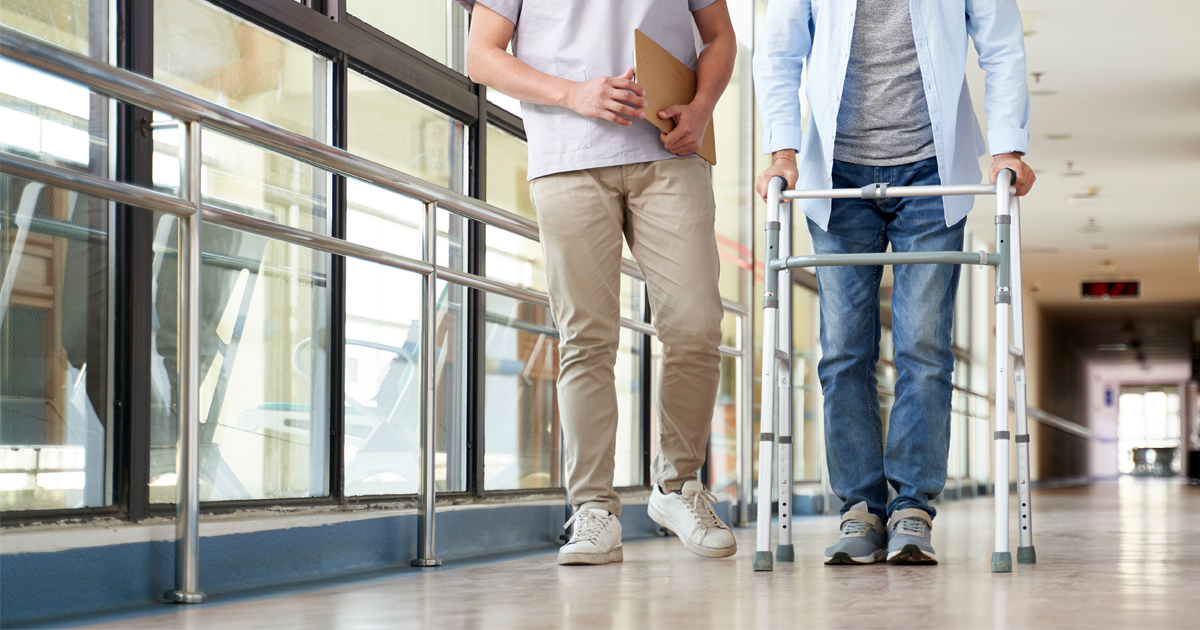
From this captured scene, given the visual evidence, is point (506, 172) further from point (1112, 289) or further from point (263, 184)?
point (1112, 289)

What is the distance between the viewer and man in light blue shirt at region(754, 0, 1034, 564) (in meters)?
1.84

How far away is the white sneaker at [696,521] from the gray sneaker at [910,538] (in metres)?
0.28

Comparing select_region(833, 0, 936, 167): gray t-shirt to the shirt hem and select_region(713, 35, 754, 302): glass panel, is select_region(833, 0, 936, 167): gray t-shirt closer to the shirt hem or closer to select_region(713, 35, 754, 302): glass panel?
the shirt hem

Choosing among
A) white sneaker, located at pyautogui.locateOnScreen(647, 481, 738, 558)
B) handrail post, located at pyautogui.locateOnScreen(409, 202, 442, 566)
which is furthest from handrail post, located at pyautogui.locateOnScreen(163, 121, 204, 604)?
white sneaker, located at pyautogui.locateOnScreen(647, 481, 738, 558)

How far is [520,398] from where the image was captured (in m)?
2.99

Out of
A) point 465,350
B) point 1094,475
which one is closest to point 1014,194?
point 465,350

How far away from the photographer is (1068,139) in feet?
26.3

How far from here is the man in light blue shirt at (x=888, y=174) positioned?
6.02ft

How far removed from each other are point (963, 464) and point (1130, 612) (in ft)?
26.1

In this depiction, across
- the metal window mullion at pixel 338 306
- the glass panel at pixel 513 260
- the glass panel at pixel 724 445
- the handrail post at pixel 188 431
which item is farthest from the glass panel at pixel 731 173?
the handrail post at pixel 188 431

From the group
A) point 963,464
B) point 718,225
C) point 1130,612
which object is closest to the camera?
point 1130,612

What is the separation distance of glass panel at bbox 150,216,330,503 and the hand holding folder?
0.76 m

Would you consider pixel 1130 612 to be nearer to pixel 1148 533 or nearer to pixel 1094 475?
pixel 1148 533

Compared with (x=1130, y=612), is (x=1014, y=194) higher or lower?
higher
